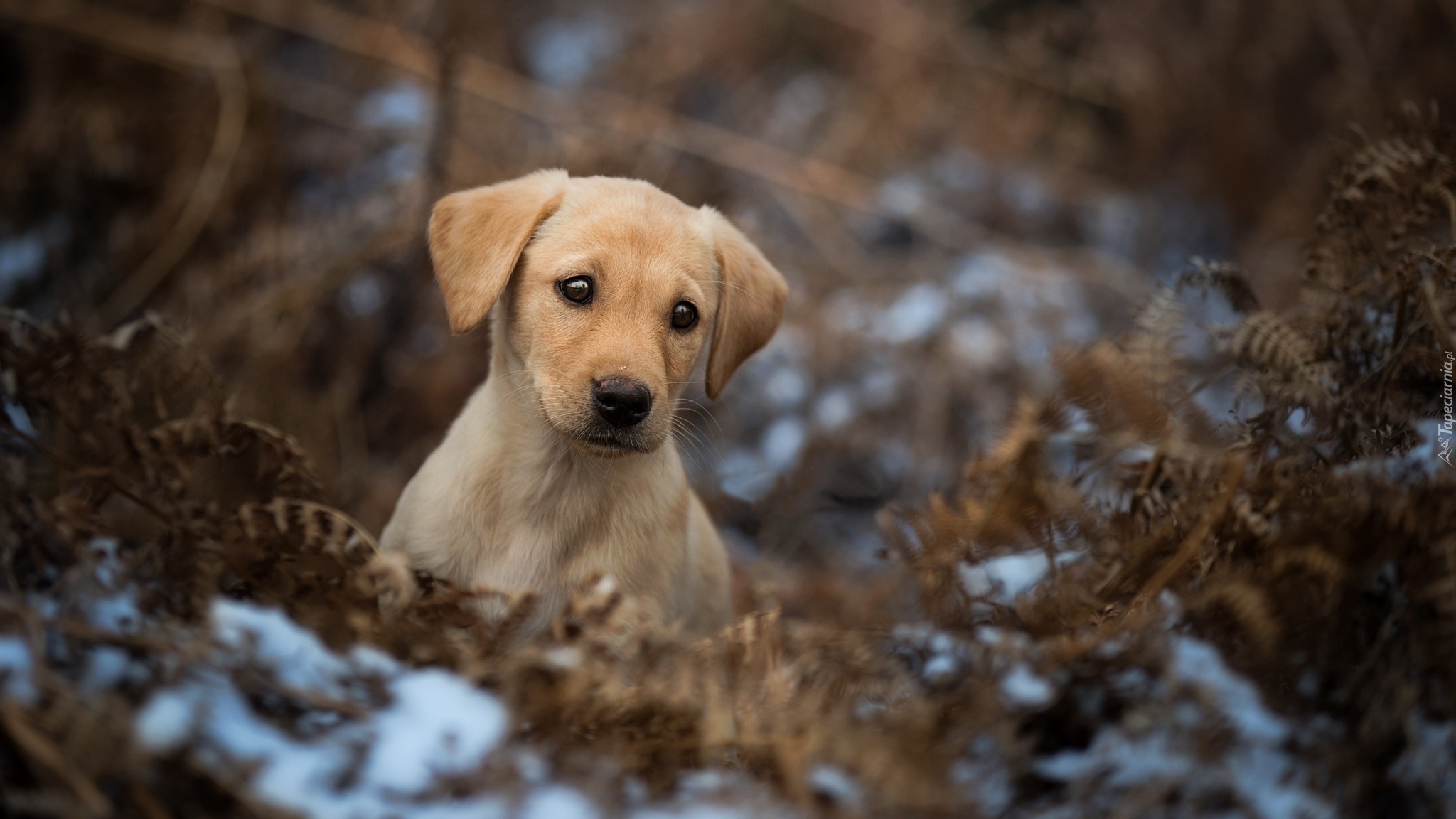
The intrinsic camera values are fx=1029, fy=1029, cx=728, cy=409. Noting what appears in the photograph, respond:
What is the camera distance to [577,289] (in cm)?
284

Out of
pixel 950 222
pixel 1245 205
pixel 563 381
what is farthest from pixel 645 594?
pixel 1245 205

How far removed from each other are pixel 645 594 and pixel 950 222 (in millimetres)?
4554

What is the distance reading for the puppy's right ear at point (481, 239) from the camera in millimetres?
2762

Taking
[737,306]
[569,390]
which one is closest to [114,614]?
[569,390]

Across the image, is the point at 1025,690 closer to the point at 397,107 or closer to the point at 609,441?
the point at 609,441

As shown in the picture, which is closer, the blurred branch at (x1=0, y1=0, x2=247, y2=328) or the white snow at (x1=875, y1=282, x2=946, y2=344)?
the blurred branch at (x1=0, y1=0, x2=247, y2=328)

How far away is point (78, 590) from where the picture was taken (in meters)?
1.84

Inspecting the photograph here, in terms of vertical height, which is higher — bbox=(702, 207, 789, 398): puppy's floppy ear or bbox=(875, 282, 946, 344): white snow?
bbox=(875, 282, 946, 344): white snow

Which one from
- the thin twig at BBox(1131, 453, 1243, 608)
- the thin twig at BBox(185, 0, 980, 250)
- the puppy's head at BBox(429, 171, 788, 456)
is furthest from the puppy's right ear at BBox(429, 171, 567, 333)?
the thin twig at BBox(185, 0, 980, 250)

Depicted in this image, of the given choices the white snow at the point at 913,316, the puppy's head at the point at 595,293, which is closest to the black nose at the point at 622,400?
the puppy's head at the point at 595,293

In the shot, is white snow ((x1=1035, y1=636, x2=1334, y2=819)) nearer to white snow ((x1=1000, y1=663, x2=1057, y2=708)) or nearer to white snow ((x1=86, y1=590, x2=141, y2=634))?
white snow ((x1=1000, y1=663, x2=1057, y2=708))

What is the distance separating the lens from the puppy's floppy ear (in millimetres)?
3115

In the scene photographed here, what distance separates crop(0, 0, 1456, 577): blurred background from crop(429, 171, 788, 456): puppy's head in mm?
1586

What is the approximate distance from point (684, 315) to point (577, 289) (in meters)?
0.34
